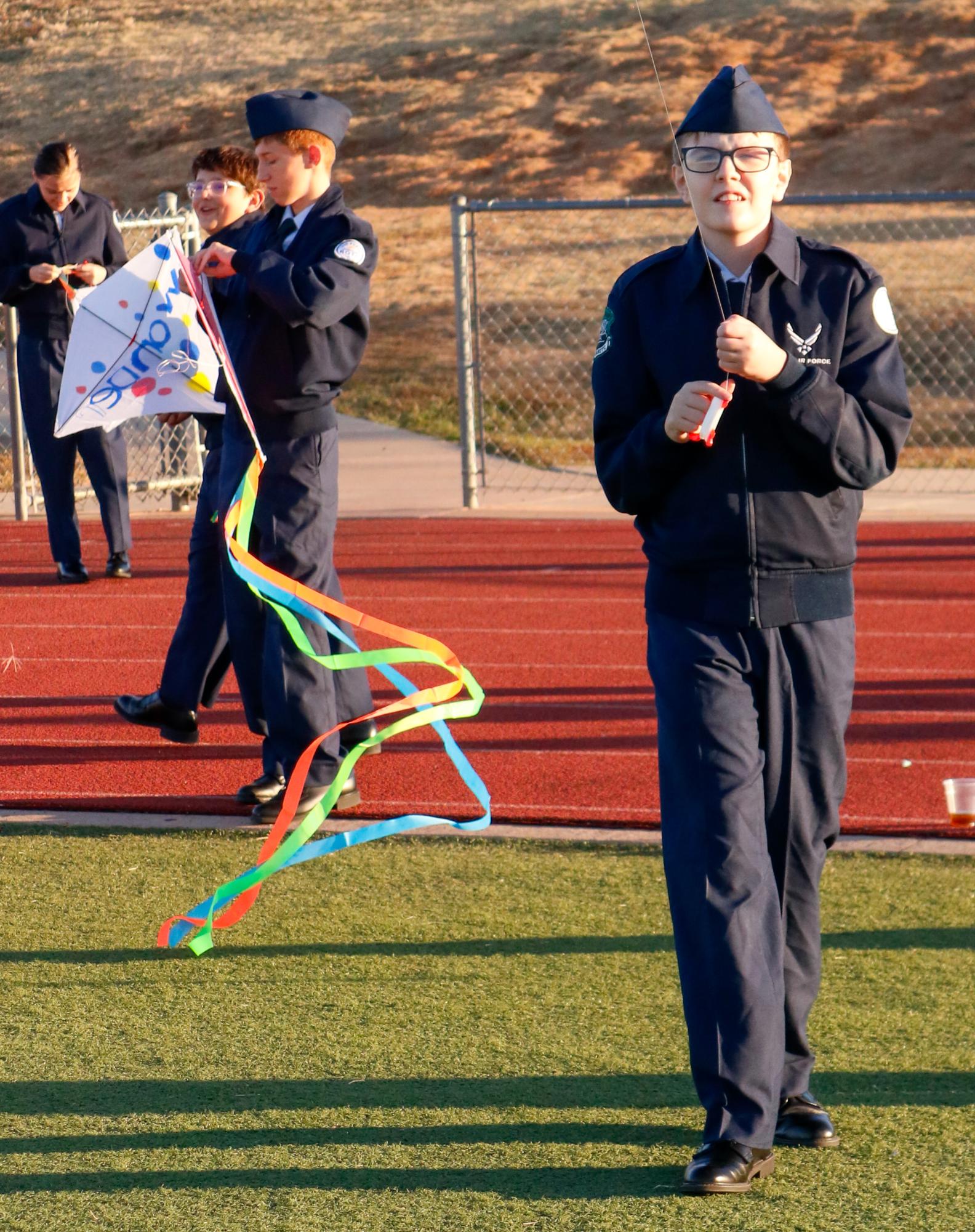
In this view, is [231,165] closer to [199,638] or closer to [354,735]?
[199,638]

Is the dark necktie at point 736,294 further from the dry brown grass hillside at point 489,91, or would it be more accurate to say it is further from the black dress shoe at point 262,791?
the dry brown grass hillside at point 489,91

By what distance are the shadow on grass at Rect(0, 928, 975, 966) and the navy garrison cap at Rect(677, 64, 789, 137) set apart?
225 centimetres

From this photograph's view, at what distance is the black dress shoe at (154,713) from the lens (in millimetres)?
6766

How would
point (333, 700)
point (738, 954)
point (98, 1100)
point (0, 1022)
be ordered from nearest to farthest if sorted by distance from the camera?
1. point (738, 954)
2. point (98, 1100)
3. point (0, 1022)
4. point (333, 700)

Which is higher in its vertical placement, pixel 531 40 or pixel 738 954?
pixel 738 954

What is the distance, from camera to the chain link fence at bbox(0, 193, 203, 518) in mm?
13141

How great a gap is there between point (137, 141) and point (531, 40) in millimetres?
9660

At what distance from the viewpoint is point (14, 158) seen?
39.9 metres

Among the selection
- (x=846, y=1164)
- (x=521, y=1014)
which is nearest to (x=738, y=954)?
(x=846, y=1164)

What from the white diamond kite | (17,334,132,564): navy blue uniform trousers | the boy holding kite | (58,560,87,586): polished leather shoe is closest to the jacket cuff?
the boy holding kite

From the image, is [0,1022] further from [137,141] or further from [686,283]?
[137,141]

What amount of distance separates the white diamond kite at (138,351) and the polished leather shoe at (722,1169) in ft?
11.2

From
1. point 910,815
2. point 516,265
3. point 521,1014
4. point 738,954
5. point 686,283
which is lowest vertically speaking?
point 516,265

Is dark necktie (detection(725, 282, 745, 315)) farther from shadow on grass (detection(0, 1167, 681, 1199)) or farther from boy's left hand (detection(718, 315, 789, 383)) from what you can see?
shadow on grass (detection(0, 1167, 681, 1199))
